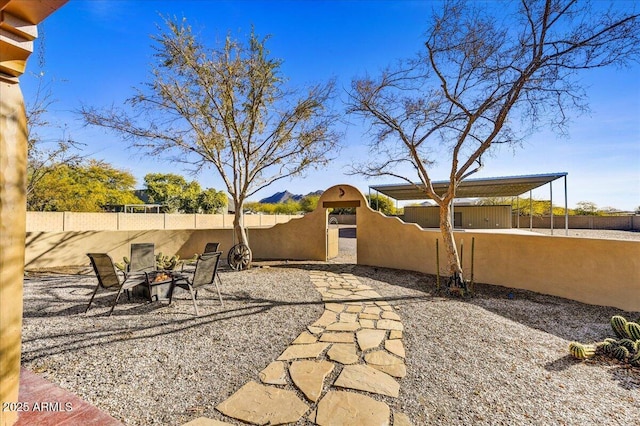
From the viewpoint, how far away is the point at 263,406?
2.03 metres

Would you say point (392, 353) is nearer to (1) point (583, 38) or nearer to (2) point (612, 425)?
(2) point (612, 425)

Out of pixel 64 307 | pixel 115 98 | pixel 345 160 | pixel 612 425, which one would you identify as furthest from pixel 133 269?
pixel 612 425

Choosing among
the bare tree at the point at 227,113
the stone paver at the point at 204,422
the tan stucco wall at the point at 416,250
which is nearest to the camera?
the stone paver at the point at 204,422

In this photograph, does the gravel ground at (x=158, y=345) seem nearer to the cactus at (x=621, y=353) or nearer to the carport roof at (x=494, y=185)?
the cactus at (x=621, y=353)

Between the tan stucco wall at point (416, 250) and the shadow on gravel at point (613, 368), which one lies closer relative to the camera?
the shadow on gravel at point (613, 368)

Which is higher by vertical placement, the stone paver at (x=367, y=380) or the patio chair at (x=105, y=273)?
the patio chair at (x=105, y=273)

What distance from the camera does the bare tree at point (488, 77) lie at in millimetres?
4379

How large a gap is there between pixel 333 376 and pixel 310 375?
205 millimetres

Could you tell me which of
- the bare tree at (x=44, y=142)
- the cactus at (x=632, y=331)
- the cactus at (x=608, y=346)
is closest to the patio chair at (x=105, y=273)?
the bare tree at (x=44, y=142)

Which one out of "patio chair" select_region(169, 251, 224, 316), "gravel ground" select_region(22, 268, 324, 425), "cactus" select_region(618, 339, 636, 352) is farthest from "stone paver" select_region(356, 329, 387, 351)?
"cactus" select_region(618, 339, 636, 352)

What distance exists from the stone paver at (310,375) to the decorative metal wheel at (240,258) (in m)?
5.21

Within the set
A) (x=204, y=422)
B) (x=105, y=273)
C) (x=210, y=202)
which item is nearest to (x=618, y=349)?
(x=204, y=422)

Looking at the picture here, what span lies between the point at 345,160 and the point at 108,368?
640 cm

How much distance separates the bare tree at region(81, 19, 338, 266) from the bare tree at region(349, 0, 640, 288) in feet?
6.12
